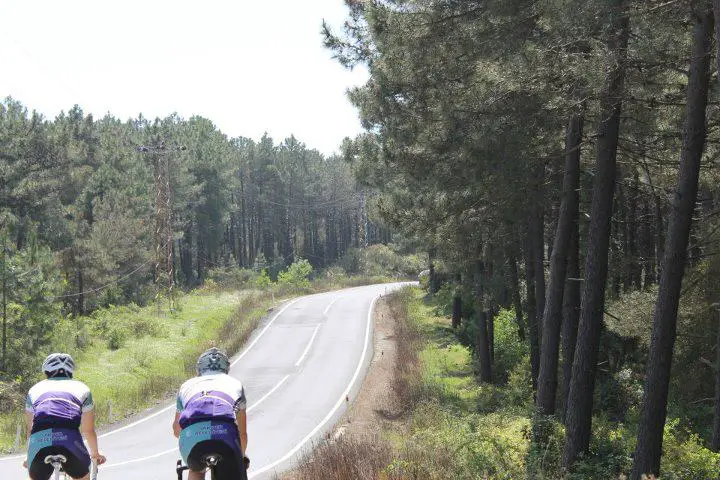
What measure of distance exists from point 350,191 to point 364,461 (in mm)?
109353

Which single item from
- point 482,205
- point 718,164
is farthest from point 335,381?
point 718,164

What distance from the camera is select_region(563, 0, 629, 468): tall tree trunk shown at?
37.2ft

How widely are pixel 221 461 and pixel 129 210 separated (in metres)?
48.4

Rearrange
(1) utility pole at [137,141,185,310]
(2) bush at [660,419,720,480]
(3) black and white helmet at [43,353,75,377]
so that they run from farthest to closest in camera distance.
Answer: (1) utility pole at [137,141,185,310]
(2) bush at [660,419,720,480]
(3) black and white helmet at [43,353,75,377]

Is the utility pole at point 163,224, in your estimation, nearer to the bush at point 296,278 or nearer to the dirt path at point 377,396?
the dirt path at point 377,396

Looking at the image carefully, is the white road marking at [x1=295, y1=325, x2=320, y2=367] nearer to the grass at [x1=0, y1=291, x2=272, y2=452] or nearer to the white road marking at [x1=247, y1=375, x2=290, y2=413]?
the white road marking at [x1=247, y1=375, x2=290, y2=413]

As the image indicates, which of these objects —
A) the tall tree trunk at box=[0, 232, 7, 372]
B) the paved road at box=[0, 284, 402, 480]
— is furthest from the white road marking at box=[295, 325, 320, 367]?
the tall tree trunk at box=[0, 232, 7, 372]

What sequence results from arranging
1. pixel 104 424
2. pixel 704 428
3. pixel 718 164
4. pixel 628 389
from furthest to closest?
pixel 104 424 < pixel 628 389 < pixel 704 428 < pixel 718 164

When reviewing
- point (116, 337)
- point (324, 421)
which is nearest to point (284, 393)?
point (324, 421)

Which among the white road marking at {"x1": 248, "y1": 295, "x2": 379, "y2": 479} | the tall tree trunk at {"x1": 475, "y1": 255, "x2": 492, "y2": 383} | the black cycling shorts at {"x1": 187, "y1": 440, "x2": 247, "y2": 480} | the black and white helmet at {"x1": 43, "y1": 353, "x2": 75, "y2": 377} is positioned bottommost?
the white road marking at {"x1": 248, "y1": 295, "x2": 379, "y2": 479}

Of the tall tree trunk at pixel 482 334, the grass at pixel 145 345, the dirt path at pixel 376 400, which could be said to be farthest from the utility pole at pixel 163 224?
the tall tree trunk at pixel 482 334

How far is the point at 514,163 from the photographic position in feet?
42.6

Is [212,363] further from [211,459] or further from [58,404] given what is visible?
[58,404]

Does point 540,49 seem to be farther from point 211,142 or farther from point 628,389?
point 211,142
